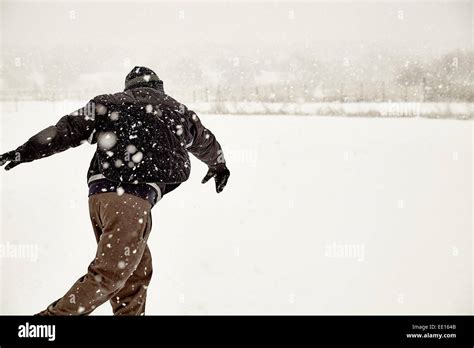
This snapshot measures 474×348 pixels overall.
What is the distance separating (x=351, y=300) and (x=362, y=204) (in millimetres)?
1678

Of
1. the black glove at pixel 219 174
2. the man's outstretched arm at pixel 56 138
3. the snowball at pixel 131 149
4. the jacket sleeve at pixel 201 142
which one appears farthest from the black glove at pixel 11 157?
the black glove at pixel 219 174

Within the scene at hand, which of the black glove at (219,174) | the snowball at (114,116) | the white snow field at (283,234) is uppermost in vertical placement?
the snowball at (114,116)

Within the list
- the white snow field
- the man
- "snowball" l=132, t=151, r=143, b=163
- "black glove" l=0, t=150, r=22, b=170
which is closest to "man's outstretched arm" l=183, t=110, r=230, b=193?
the man

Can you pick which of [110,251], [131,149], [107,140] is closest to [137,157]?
[131,149]

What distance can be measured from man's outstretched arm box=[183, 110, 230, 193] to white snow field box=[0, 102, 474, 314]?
1.12 metres

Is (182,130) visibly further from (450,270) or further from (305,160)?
(305,160)

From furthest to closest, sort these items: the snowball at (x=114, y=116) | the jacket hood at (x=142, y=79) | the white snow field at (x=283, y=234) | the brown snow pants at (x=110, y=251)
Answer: the white snow field at (x=283, y=234), the jacket hood at (x=142, y=79), the snowball at (x=114, y=116), the brown snow pants at (x=110, y=251)

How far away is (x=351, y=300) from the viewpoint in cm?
360

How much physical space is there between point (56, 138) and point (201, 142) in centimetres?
84

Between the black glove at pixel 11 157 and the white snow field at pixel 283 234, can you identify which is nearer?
the black glove at pixel 11 157

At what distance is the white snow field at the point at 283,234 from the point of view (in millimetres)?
3617

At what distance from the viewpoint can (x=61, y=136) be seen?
221 cm

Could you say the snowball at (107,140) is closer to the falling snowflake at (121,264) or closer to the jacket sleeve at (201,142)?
the jacket sleeve at (201,142)

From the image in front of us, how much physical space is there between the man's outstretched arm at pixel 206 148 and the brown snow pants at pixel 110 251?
0.55 meters
